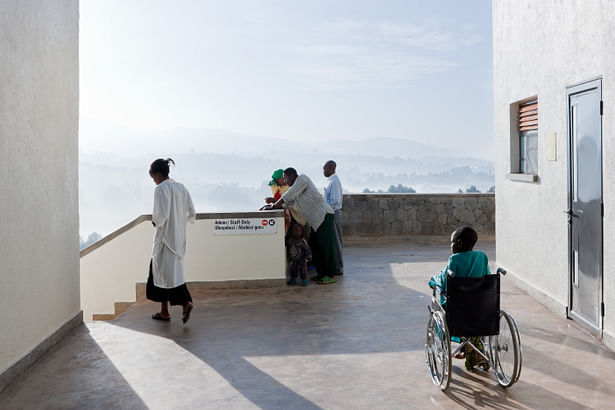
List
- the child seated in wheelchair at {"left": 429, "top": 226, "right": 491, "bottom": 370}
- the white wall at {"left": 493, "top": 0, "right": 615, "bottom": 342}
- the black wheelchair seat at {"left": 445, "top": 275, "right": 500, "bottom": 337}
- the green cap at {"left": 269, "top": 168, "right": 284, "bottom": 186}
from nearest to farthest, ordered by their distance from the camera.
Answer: the black wheelchair seat at {"left": 445, "top": 275, "right": 500, "bottom": 337} < the child seated in wheelchair at {"left": 429, "top": 226, "right": 491, "bottom": 370} < the white wall at {"left": 493, "top": 0, "right": 615, "bottom": 342} < the green cap at {"left": 269, "top": 168, "right": 284, "bottom": 186}

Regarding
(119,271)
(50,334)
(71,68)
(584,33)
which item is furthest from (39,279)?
(584,33)

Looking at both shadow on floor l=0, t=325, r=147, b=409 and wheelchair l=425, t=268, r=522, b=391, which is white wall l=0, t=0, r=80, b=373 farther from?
wheelchair l=425, t=268, r=522, b=391

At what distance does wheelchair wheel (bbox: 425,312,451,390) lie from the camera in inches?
188

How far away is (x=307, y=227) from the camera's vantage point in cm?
1034

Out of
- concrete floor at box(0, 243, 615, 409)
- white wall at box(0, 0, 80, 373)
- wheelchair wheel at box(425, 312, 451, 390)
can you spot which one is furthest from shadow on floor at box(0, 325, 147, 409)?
wheelchair wheel at box(425, 312, 451, 390)

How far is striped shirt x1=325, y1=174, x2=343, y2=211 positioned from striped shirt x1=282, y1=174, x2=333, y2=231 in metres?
1.19

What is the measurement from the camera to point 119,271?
32.6ft

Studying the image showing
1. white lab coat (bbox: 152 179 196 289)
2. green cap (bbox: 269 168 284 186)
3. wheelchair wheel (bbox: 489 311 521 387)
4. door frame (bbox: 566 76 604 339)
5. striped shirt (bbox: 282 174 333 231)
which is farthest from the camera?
green cap (bbox: 269 168 284 186)

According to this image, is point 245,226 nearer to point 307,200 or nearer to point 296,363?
point 307,200

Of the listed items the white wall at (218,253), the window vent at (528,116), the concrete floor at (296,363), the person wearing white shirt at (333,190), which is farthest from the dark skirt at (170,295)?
the window vent at (528,116)

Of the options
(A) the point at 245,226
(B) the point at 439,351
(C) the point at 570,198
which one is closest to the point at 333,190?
(A) the point at 245,226

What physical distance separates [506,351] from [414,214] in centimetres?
1041

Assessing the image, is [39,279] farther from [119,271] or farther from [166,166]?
[119,271]

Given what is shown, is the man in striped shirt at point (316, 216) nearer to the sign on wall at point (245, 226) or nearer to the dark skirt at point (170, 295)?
the sign on wall at point (245, 226)
